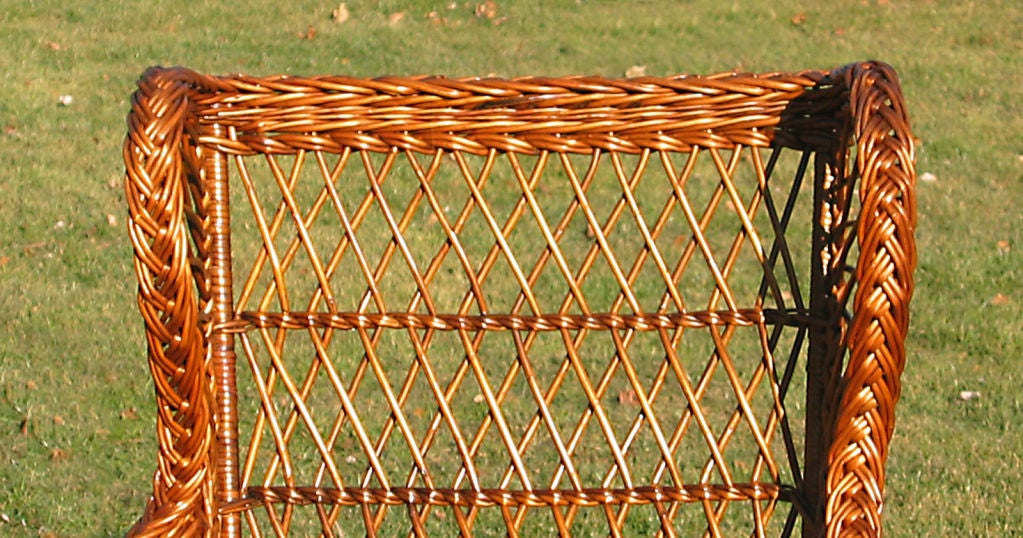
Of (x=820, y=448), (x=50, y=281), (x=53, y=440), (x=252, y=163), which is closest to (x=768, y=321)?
(x=820, y=448)

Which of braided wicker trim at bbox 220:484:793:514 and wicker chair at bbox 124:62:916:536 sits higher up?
wicker chair at bbox 124:62:916:536

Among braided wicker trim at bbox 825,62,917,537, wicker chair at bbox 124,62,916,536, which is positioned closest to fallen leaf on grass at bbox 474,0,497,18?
wicker chair at bbox 124,62,916,536

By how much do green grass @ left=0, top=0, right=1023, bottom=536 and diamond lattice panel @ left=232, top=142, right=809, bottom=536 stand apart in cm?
45

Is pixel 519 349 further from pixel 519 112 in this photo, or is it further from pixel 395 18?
pixel 395 18

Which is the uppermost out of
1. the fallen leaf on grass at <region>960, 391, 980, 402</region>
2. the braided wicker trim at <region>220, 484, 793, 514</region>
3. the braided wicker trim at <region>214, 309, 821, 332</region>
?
the braided wicker trim at <region>214, 309, 821, 332</region>

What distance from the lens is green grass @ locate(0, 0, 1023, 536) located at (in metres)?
3.64

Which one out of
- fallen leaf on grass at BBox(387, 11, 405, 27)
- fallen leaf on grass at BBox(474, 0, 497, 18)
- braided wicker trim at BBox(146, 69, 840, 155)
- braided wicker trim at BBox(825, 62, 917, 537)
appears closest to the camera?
braided wicker trim at BBox(825, 62, 917, 537)

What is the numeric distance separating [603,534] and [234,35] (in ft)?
16.1

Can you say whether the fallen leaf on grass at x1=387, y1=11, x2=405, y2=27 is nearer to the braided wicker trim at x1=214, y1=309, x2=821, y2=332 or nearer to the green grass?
the green grass

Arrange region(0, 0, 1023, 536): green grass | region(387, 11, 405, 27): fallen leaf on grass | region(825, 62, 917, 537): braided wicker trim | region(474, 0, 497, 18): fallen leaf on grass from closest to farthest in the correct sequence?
1. region(825, 62, 917, 537): braided wicker trim
2. region(0, 0, 1023, 536): green grass
3. region(387, 11, 405, 27): fallen leaf on grass
4. region(474, 0, 497, 18): fallen leaf on grass

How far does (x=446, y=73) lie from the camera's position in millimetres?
6855

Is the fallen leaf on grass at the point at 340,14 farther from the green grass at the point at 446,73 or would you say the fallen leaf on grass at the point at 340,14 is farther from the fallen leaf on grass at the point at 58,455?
the fallen leaf on grass at the point at 58,455

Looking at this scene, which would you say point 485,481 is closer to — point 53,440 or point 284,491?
point 53,440

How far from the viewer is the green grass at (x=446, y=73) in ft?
11.9
